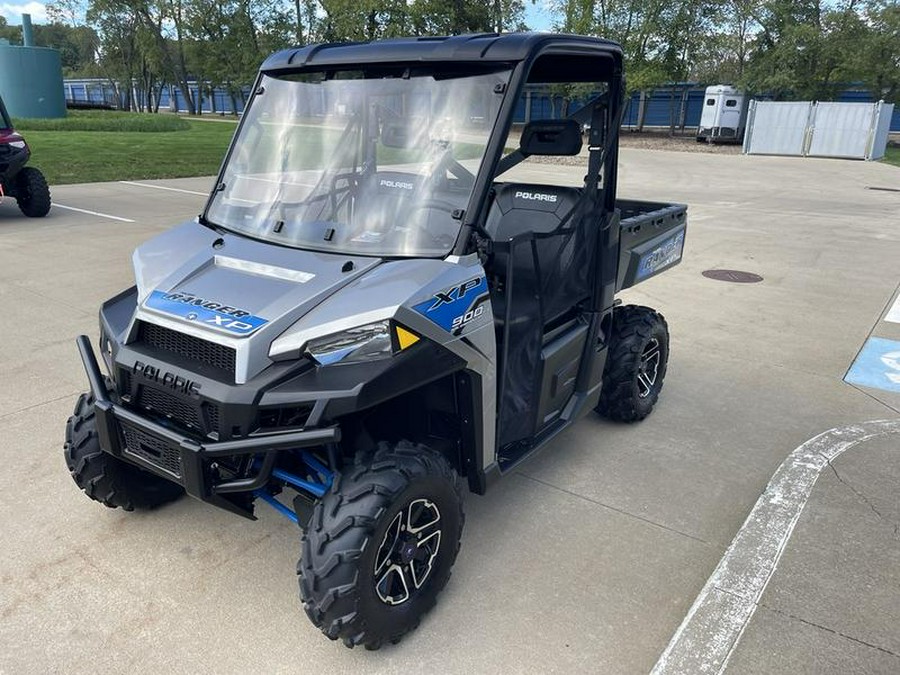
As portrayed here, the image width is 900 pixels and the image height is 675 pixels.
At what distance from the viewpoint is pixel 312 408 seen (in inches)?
87.0

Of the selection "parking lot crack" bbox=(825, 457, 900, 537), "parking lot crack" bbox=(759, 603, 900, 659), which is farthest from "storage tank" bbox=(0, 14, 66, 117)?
"parking lot crack" bbox=(759, 603, 900, 659)

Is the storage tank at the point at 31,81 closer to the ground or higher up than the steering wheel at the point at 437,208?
higher up

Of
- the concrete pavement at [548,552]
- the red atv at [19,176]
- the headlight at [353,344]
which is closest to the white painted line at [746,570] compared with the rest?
the concrete pavement at [548,552]

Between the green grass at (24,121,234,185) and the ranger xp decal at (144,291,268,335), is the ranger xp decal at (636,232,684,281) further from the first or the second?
the green grass at (24,121,234,185)

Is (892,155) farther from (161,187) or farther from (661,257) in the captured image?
(661,257)

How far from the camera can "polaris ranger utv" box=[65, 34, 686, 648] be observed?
228 centimetres

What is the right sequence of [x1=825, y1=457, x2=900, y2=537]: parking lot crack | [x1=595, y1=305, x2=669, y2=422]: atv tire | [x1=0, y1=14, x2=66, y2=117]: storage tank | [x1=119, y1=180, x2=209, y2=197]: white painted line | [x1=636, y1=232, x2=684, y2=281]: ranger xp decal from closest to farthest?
1. [x1=825, y1=457, x2=900, y2=537]: parking lot crack
2. [x1=595, y1=305, x2=669, y2=422]: atv tire
3. [x1=636, y1=232, x2=684, y2=281]: ranger xp decal
4. [x1=119, y1=180, x2=209, y2=197]: white painted line
5. [x1=0, y1=14, x2=66, y2=117]: storage tank

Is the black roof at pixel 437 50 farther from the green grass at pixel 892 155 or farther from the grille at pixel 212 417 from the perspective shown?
the green grass at pixel 892 155

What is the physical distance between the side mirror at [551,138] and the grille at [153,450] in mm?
1856

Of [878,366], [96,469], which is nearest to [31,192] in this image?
[96,469]

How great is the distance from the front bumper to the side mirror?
1556 millimetres

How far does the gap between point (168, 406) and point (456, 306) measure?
42.0 inches

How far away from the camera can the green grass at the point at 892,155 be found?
954 inches

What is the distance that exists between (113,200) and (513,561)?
1108 cm
